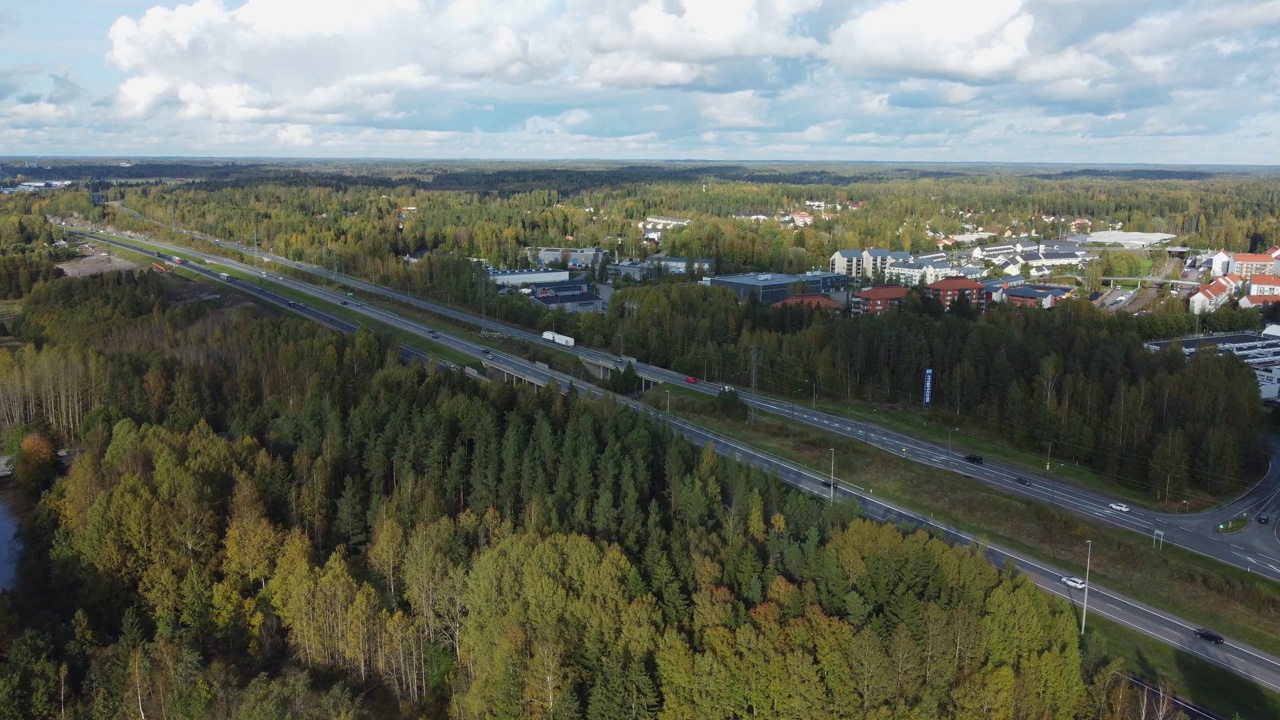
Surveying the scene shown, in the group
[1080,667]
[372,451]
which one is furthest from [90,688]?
[1080,667]

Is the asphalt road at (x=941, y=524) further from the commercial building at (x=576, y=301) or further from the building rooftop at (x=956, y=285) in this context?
the building rooftop at (x=956, y=285)

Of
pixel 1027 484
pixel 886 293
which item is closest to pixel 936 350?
pixel 1027 484

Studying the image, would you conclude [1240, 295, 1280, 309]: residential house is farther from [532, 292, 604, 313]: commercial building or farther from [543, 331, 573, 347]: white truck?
[543, 331, 573, 347]: white truck

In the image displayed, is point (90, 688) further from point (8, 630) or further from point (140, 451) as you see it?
point (140, 451)

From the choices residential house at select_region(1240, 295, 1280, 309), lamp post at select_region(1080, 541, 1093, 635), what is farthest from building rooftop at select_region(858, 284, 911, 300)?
lamp post at select_region(1080, 541, 1093, 635)

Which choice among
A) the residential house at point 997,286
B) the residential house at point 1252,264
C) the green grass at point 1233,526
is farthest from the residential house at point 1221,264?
the green grass at point 1233,526

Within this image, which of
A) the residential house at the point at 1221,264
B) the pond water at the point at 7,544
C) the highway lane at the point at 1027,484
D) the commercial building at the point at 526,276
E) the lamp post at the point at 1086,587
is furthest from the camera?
the residential house at the point at 1221,264
